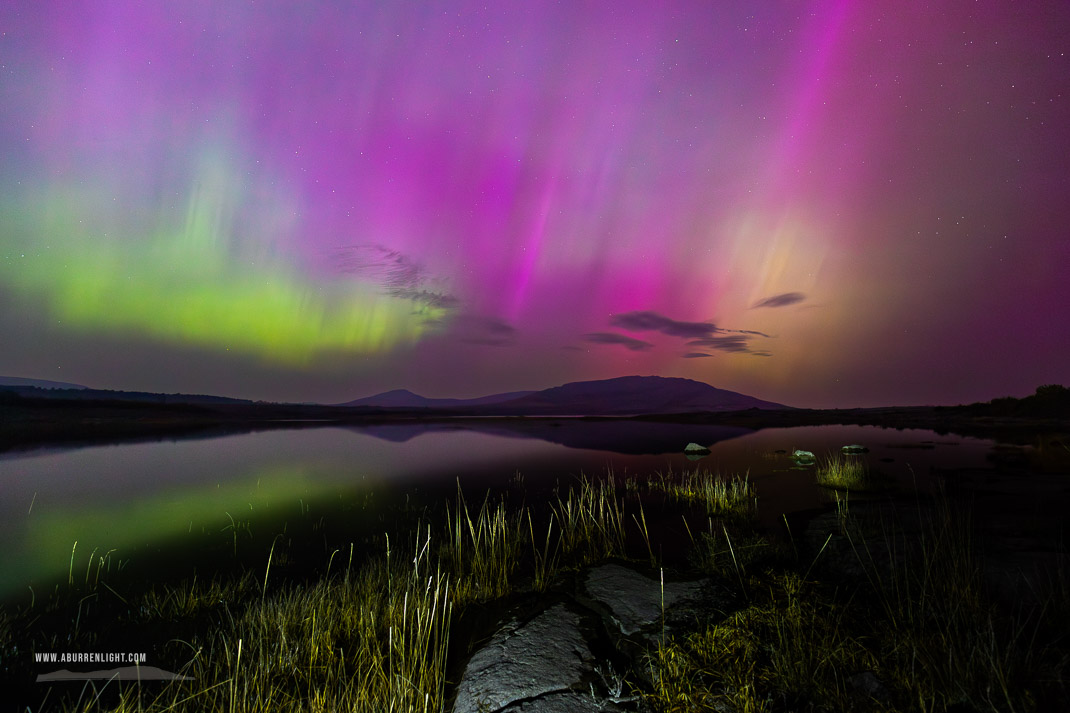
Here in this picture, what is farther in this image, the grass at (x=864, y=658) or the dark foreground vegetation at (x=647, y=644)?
the dark foreground vegetation at (x=647, y=644)

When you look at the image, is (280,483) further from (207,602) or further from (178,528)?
(207,602)

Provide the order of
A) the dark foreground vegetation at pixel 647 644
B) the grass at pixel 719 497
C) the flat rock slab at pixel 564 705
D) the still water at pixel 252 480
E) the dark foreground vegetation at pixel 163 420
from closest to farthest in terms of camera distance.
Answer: the dark foreground vegetation at pixel 647 644 < the flat rock slab at pixel 564 705 < the still water at pixel 252 480 < the grass at pixel 719 497 < the dark foreground vegetation at pixel 163 420

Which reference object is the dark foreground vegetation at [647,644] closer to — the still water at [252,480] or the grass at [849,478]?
the still water at [252,480]

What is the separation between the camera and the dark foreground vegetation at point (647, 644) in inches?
133

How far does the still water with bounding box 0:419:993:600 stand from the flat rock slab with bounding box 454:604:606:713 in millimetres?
8567

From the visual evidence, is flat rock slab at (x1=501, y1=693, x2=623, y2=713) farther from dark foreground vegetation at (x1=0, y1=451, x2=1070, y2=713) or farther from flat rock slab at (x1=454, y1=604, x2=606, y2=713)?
dark foreground vegetation at (x1=0, y1=451, x2=1070, y2=713)

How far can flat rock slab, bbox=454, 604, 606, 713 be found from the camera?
3.69 m

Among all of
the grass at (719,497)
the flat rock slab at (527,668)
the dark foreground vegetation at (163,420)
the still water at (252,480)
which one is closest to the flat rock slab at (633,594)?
the flat rock slab at (527,668)

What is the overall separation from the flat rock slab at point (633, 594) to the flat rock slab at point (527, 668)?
0.60 meters

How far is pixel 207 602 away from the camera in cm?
713

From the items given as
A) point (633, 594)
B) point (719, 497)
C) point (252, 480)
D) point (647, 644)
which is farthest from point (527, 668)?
point (252, 480)

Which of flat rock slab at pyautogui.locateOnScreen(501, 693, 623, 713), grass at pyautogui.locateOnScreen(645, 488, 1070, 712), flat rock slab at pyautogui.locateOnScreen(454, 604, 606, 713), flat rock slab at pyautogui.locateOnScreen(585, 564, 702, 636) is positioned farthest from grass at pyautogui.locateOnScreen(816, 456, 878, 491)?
flat rock slab at pyautogui.locateOnScreen(501, 693, 623, 713)

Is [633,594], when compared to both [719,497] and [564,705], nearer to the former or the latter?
[564,705]

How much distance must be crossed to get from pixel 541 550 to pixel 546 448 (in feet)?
77.8
